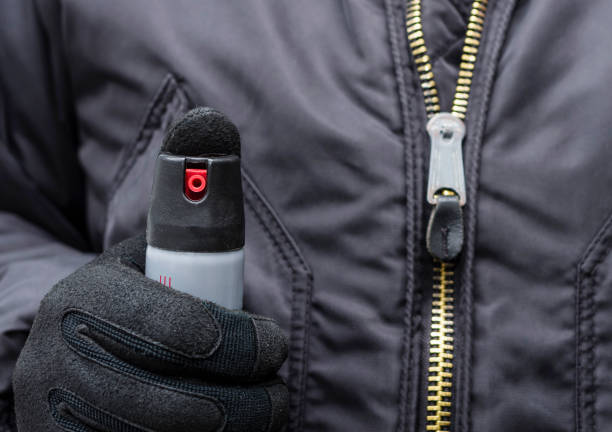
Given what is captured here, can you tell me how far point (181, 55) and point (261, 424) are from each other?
15.7 inches

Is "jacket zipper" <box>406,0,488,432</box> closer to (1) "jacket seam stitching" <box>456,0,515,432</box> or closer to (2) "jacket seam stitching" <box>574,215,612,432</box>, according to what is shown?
(1) "jacket seam stitching" <box>456,0,515,432</box>

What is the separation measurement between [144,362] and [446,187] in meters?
0.31

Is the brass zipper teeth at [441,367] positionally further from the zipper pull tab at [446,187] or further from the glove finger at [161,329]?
the glove finger at [161,329]

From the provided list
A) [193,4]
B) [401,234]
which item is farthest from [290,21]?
[401,234]

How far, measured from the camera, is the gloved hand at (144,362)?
421 mm

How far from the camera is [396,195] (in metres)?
0.56

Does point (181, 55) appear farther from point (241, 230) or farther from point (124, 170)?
point (241, 230)

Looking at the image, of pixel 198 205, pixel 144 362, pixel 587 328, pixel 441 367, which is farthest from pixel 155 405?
pixel 587 328

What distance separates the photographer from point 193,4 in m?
0.64

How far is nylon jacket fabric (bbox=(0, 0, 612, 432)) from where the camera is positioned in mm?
540

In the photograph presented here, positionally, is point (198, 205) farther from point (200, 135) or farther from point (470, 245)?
point (470, 245)

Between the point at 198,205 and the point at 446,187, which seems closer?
the point at 198,205

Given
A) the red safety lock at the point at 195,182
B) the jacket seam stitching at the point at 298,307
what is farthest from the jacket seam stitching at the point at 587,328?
the red safety lock at the point at 195,182

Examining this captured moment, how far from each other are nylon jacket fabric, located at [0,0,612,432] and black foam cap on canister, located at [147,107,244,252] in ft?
0.54
